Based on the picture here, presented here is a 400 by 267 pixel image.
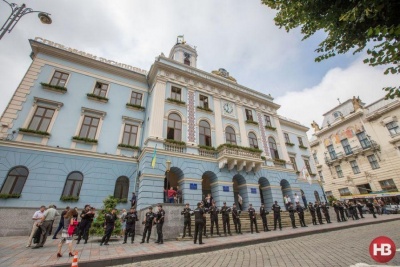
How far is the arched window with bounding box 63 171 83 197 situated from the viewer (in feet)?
45.3

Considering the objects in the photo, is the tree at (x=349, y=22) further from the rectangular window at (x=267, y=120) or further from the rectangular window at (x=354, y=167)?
the rectangular window at (x=354, y=167)

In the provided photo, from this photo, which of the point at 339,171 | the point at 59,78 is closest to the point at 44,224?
the point at 59,78

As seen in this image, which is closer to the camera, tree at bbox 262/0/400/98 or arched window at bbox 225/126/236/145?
tree at bbox 262/0/400/98

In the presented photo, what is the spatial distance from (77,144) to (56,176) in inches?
109

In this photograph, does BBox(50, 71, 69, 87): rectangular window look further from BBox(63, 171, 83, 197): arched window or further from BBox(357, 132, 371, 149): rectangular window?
BBox(357, 132, 371, 149): rectangular window

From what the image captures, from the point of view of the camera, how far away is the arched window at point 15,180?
12.3 meters

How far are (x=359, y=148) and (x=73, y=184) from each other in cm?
4064

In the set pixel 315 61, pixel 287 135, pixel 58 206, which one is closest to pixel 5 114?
pixel 58 206

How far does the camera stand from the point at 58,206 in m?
13.1

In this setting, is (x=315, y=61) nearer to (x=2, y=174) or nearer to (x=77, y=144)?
(x=77, y=144)

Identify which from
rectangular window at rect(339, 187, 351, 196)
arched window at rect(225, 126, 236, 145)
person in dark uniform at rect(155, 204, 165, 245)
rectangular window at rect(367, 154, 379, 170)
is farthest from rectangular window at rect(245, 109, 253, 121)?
rectangular window at rect(339, 187, 351, 196)

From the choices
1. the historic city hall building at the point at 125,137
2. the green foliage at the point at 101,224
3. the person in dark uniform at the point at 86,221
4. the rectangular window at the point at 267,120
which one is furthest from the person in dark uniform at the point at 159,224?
the rectangular window at the point at 267,120

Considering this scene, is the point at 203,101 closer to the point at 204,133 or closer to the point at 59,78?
the point at 204,133

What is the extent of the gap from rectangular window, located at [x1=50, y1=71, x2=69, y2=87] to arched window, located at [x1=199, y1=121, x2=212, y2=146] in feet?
43.2
